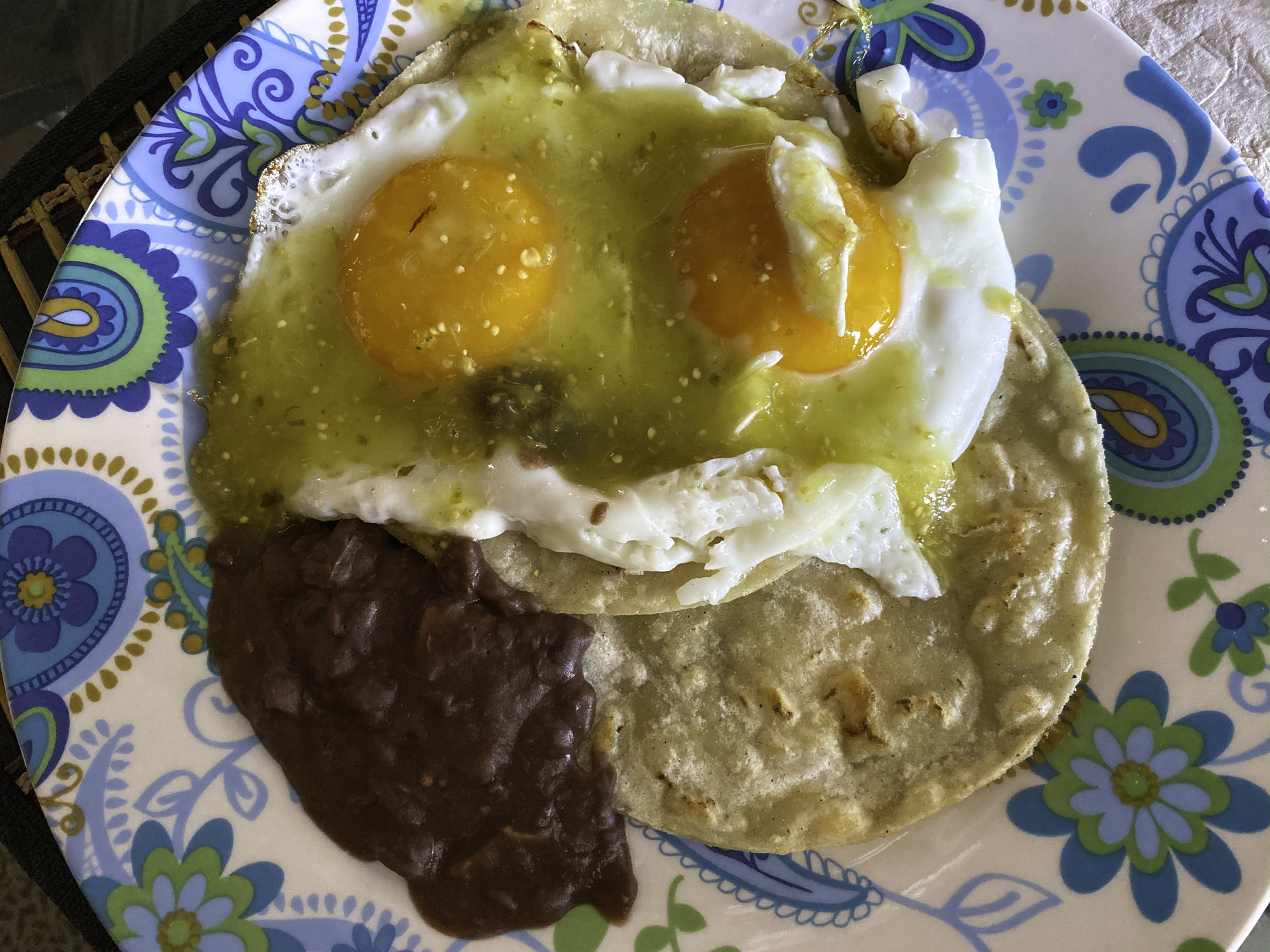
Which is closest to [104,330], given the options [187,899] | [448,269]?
[448,269]

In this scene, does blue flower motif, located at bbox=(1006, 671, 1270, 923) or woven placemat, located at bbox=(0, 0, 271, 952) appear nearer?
blue flower motif, located at bbox=(1006, 671, 1270, 923)

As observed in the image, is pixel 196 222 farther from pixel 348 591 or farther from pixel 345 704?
pixel 345 704

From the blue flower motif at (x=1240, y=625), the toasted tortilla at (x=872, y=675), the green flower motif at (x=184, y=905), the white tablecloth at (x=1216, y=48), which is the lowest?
the green flower motif at (x=184, y=905)

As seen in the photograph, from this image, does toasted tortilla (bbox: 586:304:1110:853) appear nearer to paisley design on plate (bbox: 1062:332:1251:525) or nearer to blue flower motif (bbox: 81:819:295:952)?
paisley design on plate (bbox: 1062:332:1251:525)

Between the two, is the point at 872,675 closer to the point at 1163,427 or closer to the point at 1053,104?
the point at 1163,427

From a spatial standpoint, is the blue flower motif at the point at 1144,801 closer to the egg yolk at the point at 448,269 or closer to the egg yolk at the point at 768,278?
the egg yolk at the point at 768,278

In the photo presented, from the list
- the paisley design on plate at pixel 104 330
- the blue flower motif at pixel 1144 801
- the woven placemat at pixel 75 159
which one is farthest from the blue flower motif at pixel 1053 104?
the paisley design on plate at pixel 104 330

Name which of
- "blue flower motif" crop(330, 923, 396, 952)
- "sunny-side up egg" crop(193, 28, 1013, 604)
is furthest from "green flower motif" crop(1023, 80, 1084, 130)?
"blue flower motif" crop(330, 923, 396, 952)
